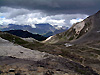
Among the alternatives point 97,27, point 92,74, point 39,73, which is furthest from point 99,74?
point 97,27

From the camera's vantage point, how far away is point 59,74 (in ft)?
89.5

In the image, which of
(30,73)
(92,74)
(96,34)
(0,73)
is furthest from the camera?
(96,34)

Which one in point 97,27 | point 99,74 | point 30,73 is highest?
point 97,27

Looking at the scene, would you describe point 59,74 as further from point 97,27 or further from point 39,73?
point 97,27

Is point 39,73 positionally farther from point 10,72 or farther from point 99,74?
point 99,74

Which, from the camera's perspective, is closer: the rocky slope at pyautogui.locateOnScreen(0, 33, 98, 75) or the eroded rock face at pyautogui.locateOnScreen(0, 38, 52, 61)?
the rocky slope at pyautogui.locateOnScreen(0, 33, 98, 75)

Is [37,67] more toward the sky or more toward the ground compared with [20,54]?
more toward the sky

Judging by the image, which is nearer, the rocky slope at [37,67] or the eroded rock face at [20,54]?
the rocky slope at [37,67]

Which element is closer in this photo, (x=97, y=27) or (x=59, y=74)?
(x=59, y=74)

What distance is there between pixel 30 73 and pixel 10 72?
4.93 meters

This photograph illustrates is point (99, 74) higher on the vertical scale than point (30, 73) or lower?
lower

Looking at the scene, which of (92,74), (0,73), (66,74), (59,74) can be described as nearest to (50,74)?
(59,74)

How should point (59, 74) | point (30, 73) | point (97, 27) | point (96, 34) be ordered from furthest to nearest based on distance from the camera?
point (97, 27) < point (96, 34) < point (59, 74) < point (30, 73)

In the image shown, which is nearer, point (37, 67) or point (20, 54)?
point (37, 67)
